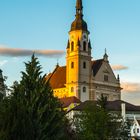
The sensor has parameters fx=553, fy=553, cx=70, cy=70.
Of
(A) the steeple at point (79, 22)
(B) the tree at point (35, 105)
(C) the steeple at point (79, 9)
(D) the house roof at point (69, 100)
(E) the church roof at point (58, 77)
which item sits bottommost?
(B) the tree at point (35, 105)

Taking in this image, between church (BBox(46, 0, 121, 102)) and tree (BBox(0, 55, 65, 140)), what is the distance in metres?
94.7

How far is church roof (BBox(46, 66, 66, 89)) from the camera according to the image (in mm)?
155225

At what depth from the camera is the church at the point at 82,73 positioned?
14912 centimetres

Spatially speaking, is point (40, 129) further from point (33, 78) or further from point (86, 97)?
point (86, 97)

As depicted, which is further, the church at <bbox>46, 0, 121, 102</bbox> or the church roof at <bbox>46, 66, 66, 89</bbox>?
the church roof at <bbox>46, 66, 66, 89</bbox>

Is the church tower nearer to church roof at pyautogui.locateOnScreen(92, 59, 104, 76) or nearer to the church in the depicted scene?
the church

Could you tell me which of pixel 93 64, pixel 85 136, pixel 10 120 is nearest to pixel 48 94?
pixel 10 120

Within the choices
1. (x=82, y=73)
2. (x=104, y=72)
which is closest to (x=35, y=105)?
(x=82, y=73)

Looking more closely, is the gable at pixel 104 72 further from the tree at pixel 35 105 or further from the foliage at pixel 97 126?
the tree at pixel 35 105

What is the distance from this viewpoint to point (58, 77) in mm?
159000

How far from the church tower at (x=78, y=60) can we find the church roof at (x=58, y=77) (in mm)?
3932

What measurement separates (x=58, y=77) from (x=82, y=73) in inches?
425

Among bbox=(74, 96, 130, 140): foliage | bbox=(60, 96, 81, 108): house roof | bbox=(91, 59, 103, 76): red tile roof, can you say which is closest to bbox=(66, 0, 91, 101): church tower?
bbox=(91, 59, 103, 76): red tile roof

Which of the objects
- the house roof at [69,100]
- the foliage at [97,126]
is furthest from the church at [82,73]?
the foliage at [97,126]
